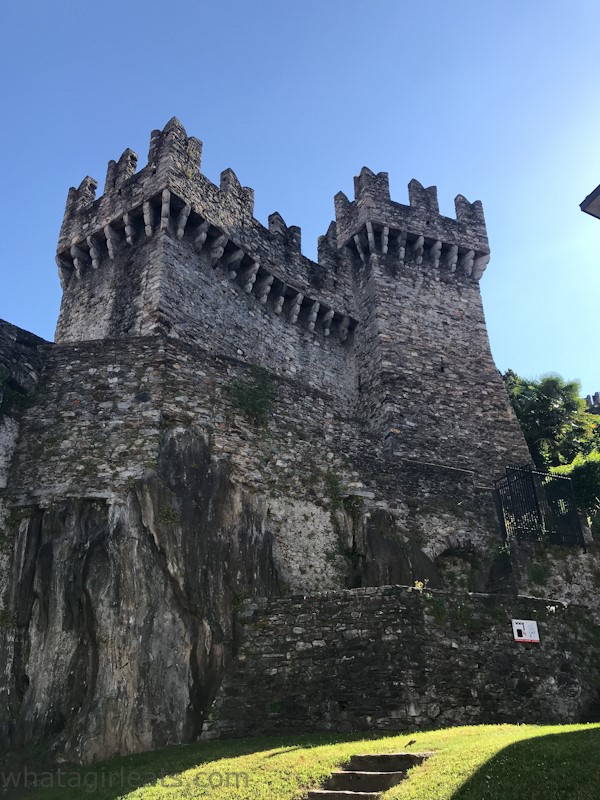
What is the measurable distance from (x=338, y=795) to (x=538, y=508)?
1084 centimetres

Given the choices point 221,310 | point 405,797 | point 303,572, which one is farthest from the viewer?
point 221,310

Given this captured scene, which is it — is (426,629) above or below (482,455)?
below

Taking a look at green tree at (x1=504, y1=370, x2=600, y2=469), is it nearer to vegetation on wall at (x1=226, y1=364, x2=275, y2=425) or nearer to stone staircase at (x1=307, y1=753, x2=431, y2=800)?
vegetation on wall at (x1=226, y1=364, x2=275, y2=425)

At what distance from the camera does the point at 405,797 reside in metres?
6.66

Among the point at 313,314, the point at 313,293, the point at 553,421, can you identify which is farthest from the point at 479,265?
the point at 313,314

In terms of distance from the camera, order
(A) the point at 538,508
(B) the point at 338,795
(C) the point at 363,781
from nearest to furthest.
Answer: (B) the point at 338,795 → (C) the point at 363,781 → (A) the point at 538,508

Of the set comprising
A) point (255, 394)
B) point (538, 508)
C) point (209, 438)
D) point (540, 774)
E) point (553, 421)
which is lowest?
point (540, 774)

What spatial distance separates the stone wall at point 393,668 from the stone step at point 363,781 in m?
2.16

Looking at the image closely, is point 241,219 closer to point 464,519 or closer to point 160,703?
point 464,519

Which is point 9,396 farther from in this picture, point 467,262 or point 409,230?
point 467,262

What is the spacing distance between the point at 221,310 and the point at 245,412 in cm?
565

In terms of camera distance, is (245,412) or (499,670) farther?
(245,412)

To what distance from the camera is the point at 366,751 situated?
27.0ft

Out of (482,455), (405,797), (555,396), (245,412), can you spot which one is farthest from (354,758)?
(555,396)
